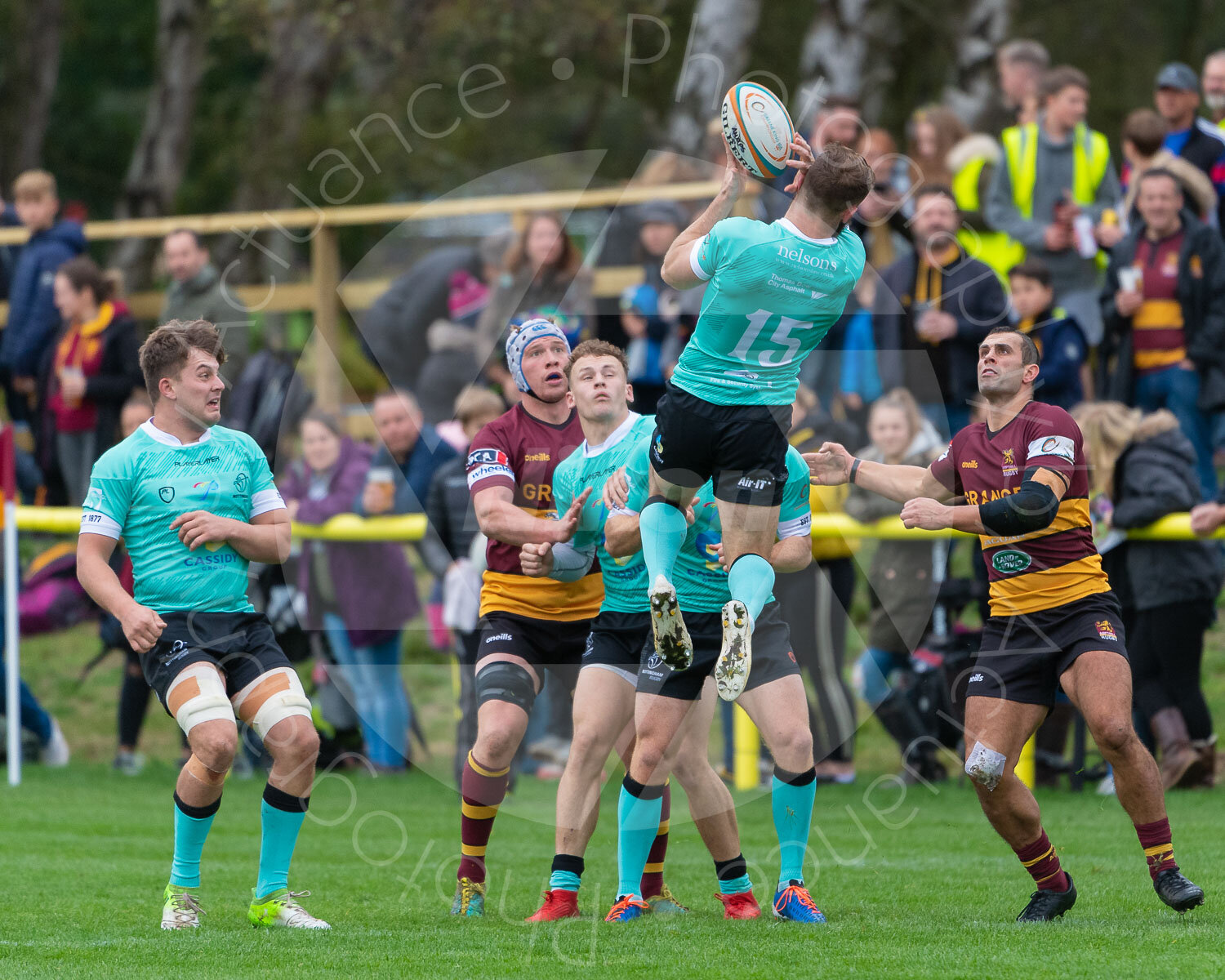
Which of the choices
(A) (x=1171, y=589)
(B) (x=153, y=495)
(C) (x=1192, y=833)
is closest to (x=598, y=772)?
(B) (x=153, y=495)

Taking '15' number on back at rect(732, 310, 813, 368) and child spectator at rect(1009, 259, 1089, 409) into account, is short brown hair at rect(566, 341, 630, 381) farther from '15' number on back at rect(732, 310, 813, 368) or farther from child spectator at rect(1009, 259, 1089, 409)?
child spectator at rect(1009, 259, 1089, 409)

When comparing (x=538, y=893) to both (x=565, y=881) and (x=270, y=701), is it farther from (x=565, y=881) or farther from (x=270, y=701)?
(x=270, y=701)

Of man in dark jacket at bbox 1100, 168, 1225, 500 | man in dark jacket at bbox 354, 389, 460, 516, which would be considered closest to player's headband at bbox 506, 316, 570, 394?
man in dark jacket at bbox 354, 389, 460, 516

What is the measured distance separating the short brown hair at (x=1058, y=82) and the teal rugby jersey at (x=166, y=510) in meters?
7.11

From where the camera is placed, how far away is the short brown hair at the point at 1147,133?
36.8 ft

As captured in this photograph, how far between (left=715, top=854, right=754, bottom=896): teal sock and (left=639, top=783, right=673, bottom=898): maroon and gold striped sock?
335 millimetres

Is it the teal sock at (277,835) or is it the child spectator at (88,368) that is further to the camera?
the child spectator at (88,368)

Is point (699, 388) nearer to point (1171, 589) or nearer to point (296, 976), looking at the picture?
point (296, 976)

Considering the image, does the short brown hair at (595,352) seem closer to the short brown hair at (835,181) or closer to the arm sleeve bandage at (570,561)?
the arm sleeve bandage at (570,561)

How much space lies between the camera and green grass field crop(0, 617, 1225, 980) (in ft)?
18.8

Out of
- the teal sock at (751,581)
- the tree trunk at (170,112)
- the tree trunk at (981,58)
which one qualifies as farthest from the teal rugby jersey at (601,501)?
the tree trunk at (170,112)

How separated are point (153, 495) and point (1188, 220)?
23.2 ft

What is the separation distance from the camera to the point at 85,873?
7.71 meters

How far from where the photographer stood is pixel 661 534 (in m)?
6.36
